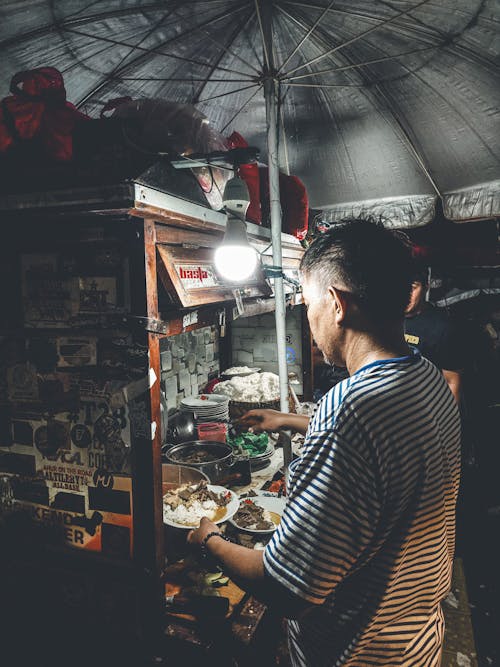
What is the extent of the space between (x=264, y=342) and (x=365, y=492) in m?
7.08

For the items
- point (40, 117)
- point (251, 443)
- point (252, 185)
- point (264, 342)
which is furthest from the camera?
point (264, 342)

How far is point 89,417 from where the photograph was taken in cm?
251

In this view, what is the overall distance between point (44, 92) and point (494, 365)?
28.5ft

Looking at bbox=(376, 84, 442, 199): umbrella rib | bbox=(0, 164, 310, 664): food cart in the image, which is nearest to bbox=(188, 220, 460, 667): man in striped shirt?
bbox=(0, 164, 310, 664): food cart

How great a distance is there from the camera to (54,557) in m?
2.65

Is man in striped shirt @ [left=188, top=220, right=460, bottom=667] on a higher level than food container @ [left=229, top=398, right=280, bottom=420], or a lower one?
higher

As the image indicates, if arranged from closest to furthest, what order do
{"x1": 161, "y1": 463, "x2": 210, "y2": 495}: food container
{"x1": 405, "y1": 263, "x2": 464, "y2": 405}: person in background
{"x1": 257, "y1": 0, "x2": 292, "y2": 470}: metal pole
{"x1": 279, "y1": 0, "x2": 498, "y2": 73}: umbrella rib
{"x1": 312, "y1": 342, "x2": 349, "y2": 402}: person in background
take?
{"x1": 279, "y1": 0, "x2": 498, "y2": 73}: umbrella rib < {"x1": 257, "y1": 0, "x2": 292, "y2": 470}: metal pole < {"x1": 161, "y1": 463, "x2": 210, "y2": 495}: food container < {"x1": 405, "y1": 263, "x2": 464, "y2": 405}: person in background < {"x1": 312, "y1": 342, "x2": 349, "y2": 402}: person in background

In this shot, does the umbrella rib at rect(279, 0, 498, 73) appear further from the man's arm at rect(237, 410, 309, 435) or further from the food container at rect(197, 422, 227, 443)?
the food container at rect(197, 422, 227, 443)

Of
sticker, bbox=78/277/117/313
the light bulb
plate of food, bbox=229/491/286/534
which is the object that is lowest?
plate of food, bbox=229/491/286/534

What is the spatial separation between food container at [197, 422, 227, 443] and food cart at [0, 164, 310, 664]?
6.83 ft

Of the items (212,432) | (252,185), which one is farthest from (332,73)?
(212,432)

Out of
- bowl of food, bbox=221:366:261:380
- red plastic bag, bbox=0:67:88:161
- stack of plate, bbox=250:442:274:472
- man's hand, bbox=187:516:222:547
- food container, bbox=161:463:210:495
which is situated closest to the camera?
man's hand, bbox=187:516:222:547

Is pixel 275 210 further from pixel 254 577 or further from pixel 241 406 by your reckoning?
pixel 241 406

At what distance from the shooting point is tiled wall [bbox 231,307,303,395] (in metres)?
8.35
